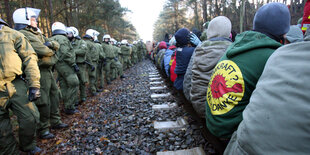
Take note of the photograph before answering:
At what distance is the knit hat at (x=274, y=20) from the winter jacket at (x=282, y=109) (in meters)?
1.08

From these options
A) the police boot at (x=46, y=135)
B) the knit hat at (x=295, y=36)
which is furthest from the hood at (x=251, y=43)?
the police boot at (x=46, y=135)

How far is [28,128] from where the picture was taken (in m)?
2.63

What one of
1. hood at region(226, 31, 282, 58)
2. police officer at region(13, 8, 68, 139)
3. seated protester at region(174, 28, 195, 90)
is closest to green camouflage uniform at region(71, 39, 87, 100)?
police officer at region(13, 8, 68, 139)

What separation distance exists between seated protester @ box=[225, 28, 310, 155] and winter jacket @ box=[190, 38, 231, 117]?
4.88 feet

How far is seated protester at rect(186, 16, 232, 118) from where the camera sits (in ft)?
7.95

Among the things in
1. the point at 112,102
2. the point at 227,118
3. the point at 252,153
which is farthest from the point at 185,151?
the point at 112,102

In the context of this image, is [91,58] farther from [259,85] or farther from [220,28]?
[259,85]

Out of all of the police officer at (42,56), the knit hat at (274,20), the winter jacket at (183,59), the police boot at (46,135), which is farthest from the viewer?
the winter jacket at (183,59)

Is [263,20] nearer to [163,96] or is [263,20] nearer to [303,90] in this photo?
[303,90]

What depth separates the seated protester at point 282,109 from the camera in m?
0.69

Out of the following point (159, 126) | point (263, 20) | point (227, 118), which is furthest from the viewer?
point (159, 126)

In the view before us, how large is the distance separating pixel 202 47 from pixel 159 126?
1953 mm

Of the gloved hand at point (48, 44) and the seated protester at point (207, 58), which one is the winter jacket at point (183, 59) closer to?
the seated protester at point (207, 58)

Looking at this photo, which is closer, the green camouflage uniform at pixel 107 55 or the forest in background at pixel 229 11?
the green camouflage uniform at pixel 107 55
